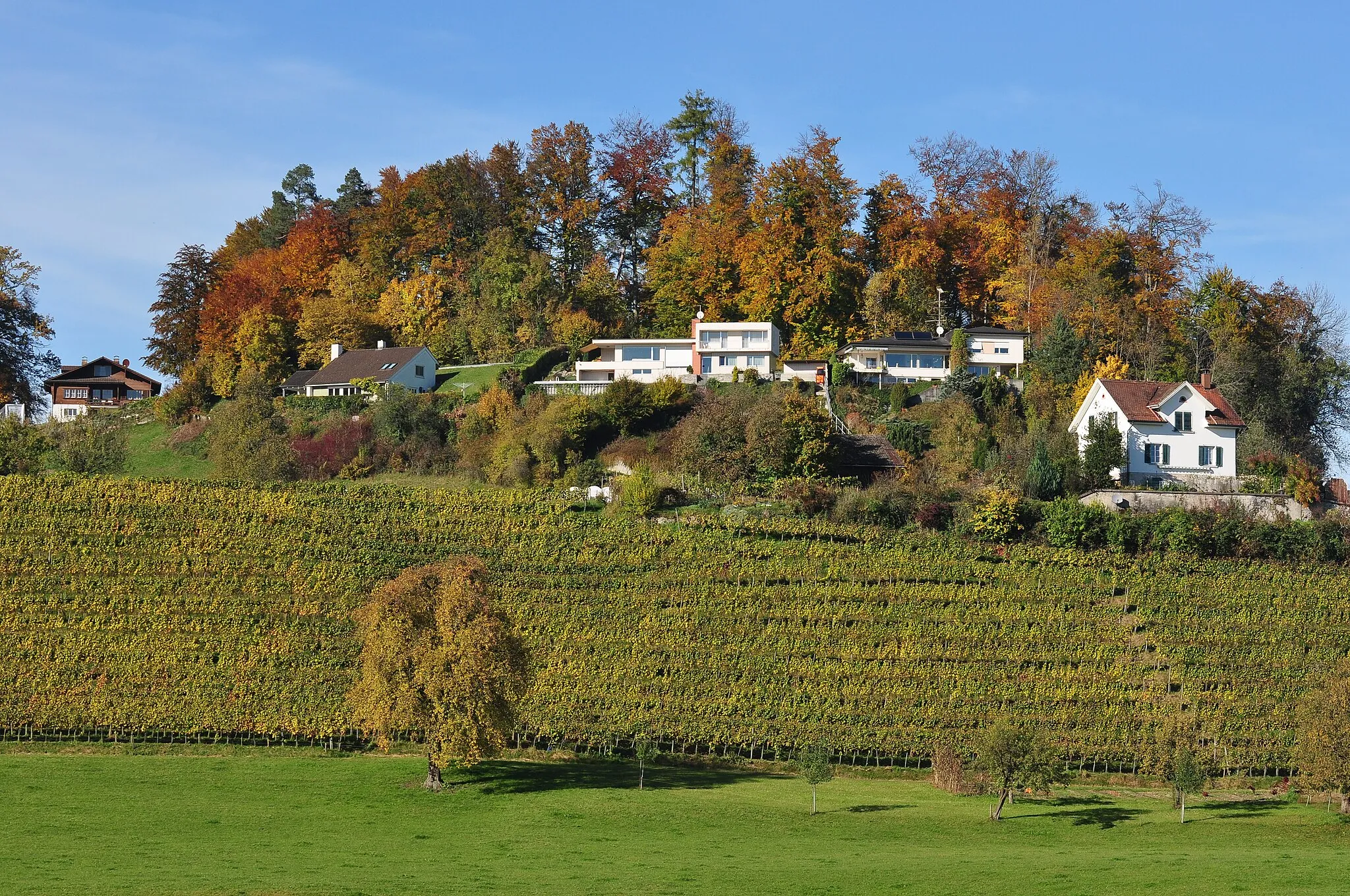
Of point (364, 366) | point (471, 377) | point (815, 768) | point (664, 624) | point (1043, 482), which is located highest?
point (364, 366)

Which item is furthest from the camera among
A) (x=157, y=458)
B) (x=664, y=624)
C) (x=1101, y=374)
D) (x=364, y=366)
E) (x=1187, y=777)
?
(x=364, y=366)

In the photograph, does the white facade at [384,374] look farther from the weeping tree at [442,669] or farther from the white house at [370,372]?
the weeping tree at [442,669]

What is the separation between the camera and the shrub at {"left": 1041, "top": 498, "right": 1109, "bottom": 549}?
50.7 meters

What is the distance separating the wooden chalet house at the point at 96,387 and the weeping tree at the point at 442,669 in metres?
52.3

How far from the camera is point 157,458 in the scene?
2790 inches

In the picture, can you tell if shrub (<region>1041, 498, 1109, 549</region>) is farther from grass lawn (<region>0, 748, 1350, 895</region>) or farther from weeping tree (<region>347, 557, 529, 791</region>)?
weeping tree (<region>347, 557, 529, 791</region>)

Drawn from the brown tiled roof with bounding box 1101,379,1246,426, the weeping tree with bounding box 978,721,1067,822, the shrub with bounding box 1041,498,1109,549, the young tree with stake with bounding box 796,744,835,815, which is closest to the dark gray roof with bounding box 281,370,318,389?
the brown tiled roof with bounding box 1101,379,1246,426

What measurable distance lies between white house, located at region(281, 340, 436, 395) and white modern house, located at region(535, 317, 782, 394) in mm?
7179

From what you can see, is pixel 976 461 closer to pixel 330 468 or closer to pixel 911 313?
pixel 911 313

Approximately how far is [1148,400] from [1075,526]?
1449 centimetres

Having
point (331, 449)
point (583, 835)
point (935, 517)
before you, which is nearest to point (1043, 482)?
point (935, 517)

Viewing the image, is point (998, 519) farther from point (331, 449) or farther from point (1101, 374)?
point (331, 449)

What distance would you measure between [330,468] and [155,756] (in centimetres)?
2675

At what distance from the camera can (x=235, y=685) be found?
43188 mm
